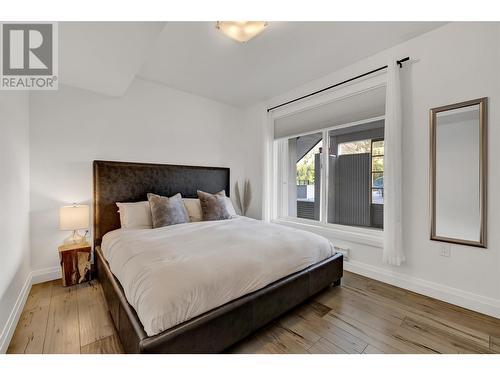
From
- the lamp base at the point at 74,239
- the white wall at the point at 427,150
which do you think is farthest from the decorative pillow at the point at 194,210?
the white wall at the point at 427,150

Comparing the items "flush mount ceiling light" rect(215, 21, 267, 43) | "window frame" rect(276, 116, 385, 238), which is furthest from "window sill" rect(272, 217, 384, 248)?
"flush mount ceiling light" rect(215, 21, 267, 43)

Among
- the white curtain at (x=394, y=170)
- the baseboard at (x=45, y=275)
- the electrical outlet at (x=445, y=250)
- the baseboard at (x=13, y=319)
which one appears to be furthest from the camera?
the baseboard at (x=45, y=275)

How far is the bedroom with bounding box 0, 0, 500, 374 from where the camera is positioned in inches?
58.7

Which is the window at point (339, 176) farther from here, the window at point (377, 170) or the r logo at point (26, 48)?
the r logo at point (26, 48)

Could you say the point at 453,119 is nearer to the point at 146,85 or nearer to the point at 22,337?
the point at 146,85

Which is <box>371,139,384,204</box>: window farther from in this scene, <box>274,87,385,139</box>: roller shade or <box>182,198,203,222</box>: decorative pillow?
<box>182,198,203,222</box>: decorative pillow

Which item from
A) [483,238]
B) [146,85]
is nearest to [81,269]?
[146,85]

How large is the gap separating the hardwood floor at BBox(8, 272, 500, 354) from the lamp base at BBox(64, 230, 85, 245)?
53 cm

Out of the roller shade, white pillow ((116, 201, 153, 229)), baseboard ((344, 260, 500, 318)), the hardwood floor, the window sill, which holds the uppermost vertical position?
the roller shade

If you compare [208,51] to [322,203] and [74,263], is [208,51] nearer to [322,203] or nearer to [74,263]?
[322,203]

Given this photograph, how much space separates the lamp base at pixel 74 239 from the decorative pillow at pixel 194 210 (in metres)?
1.28

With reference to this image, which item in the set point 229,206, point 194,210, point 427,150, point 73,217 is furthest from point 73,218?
point 427,150

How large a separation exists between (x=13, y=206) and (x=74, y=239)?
88 centimetres

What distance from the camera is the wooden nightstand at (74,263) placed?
7.54 feet
